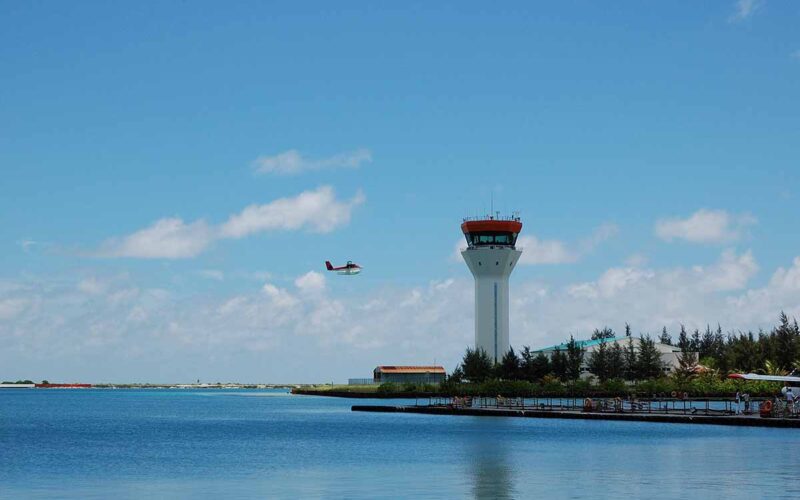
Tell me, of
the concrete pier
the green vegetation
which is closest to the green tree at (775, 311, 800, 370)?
the green vegetation

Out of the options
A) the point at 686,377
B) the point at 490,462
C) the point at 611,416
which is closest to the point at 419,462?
the point at 490,462

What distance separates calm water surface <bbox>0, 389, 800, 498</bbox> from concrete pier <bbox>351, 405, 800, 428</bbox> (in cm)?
116

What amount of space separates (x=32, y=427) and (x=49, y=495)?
292 ft

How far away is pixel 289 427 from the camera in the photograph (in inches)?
5123

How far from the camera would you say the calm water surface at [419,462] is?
5697 centimetres

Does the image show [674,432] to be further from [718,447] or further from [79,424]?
[79,424]

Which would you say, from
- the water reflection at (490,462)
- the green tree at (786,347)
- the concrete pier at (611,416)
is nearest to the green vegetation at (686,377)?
the green tree at (786,347)

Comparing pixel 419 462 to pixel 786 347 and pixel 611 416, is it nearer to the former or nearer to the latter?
pixel 611 416

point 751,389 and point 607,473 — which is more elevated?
point 751,389

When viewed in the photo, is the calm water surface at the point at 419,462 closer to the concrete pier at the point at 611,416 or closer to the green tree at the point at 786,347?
the concrete pier at the point at 611,416

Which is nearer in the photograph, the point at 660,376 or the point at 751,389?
the point at 751,389

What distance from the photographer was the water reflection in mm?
56250

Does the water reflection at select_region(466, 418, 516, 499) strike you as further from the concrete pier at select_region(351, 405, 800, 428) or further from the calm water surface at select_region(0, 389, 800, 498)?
the concrete pier at select_region(351, 405, 800, 428)

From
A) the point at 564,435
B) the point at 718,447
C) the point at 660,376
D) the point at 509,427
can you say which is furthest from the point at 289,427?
the point at 660,376
